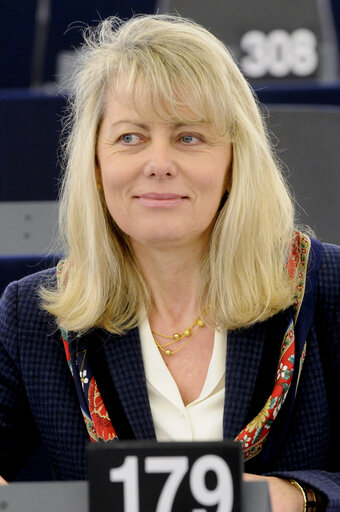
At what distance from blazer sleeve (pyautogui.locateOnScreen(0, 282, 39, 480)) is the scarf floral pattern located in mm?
100

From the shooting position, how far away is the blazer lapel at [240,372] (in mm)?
1403

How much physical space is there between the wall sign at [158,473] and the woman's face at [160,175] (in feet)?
1.71

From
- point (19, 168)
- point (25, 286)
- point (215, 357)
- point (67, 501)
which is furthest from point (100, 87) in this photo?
point (19, 168)

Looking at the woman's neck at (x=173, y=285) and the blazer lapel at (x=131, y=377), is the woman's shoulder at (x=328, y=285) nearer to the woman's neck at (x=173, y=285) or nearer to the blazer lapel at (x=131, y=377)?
the woman's neck at (x=173, y=285)

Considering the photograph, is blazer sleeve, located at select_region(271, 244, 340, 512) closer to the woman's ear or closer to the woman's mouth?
the woman's mouth

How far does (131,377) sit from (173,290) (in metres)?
0.17

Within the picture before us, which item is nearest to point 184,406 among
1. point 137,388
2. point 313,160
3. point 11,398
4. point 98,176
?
point 137,388

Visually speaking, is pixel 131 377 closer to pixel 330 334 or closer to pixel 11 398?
pixel 11 398

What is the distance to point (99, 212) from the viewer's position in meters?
1.51

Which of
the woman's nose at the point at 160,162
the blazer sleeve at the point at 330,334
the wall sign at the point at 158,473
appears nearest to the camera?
the wall sign at the point at 158,473

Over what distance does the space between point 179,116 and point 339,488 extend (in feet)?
1.90

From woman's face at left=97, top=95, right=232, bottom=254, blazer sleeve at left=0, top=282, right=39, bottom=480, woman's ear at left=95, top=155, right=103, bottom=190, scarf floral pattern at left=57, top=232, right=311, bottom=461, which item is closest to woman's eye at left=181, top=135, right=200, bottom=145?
woman's face at left=97, top=95, right=232, bottom=254

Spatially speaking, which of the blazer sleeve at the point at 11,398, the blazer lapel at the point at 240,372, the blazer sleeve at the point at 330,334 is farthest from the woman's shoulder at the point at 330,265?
the blazer sleeve at the point at 11,398

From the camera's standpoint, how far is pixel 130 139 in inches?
55.1
